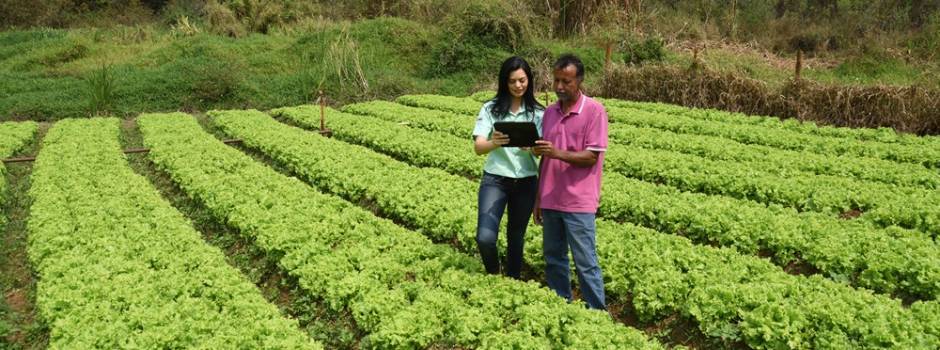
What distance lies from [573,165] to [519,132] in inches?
21.4

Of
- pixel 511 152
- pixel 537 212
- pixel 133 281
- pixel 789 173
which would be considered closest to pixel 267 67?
pixel 789 173

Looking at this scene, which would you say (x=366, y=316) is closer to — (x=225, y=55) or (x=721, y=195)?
(x=721, y=195)

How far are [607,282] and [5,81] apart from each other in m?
26.6

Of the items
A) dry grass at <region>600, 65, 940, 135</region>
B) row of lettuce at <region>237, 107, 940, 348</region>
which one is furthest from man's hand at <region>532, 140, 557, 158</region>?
dry grass at <region>600, 65, 940, 135</region>

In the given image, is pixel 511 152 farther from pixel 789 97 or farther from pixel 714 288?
pixel 789 97

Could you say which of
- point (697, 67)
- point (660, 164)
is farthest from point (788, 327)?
point (697, 67)

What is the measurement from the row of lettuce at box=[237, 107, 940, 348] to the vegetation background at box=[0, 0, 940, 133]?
1174 centimetres

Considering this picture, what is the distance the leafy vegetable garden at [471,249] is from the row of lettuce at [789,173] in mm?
38

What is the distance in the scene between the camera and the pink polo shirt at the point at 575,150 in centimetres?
547

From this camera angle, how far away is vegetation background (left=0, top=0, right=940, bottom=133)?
786 inches

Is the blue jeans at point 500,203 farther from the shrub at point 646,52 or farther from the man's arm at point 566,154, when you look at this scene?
the shrub at point 646,52

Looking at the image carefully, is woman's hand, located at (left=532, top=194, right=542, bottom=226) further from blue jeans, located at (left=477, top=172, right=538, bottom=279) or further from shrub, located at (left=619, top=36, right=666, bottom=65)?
shrub, located at (left=619, top=36, right=666, bottom=65)

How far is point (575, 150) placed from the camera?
5.58 metres

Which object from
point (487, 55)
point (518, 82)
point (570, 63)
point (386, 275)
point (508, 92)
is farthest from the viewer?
point (487, 55)
